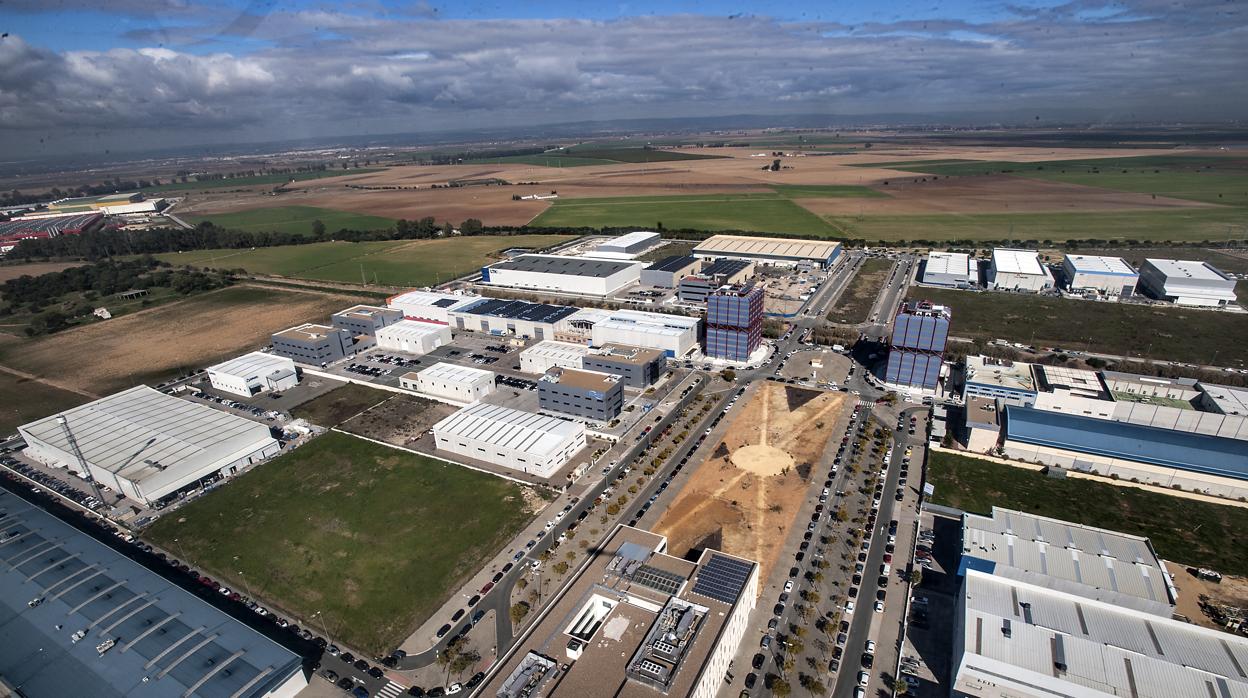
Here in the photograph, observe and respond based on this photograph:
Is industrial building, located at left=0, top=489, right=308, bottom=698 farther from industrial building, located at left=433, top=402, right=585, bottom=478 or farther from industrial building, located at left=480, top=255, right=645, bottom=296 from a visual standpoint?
industrial building, located at left=480, top=255, right=645, bottom=296

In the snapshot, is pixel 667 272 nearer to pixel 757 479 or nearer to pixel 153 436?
pixel 757 479

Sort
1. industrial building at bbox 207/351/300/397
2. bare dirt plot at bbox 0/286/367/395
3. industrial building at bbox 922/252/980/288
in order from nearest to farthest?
industrial building at bbox 207/351/300/397, bare dirt plot at bbox 0/286/367/395, industrial building at bbox 922/252/980/288

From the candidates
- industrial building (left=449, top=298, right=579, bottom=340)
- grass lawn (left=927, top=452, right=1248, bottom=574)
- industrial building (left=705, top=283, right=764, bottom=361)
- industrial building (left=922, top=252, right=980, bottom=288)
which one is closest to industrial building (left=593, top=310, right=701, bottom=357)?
industrial building (left=705, top=283, right=764, bottom=361)

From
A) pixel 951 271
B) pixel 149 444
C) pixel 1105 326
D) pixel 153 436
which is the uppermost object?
pixel 153 436

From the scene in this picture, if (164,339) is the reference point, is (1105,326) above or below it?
below

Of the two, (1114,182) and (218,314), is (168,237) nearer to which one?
(218,314)

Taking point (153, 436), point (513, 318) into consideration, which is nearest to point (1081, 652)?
point (513, 318)
